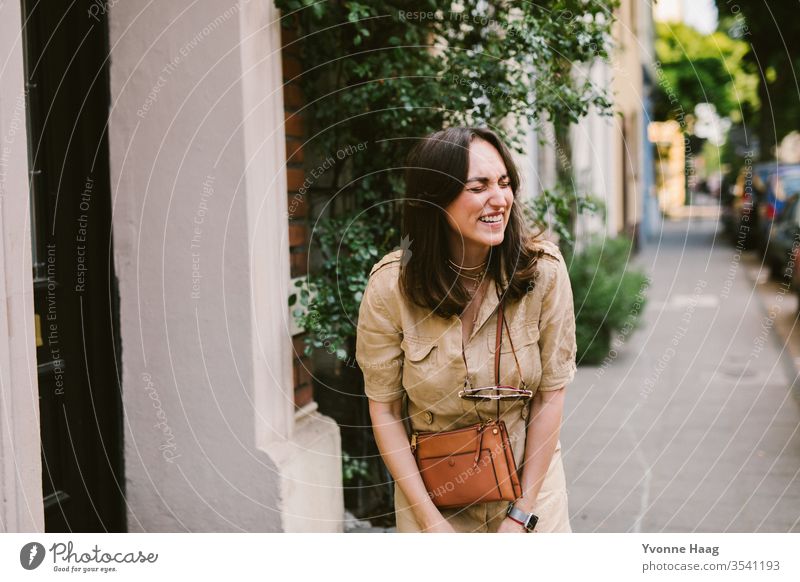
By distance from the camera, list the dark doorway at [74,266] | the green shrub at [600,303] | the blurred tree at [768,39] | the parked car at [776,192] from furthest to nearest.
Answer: the parked car at [776,192] → the green shrub at [600,303] → the blurred tree at [768,39] → the dark doorway at [74,266]

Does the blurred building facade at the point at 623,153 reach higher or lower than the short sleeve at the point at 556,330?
higher

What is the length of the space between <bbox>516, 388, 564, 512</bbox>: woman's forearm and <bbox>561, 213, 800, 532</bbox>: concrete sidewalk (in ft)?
6.58

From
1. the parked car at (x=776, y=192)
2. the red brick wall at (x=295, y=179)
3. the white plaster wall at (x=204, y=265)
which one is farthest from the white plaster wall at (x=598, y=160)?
the white plaster wall at (x=204, y=265)

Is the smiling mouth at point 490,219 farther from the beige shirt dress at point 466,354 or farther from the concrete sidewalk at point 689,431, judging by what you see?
the concrete sidewalk at point 689,431

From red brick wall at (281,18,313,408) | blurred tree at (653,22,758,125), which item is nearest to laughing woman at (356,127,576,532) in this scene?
red brick wall at (281,18,313,408)

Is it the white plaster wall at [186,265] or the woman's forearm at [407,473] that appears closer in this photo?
the woman's forearm at [407,473]

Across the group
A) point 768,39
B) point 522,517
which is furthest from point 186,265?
point 768,39

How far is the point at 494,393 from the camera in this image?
2.31 meters

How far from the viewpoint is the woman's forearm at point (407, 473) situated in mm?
2361

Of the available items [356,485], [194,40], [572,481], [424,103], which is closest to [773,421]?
[572,481]

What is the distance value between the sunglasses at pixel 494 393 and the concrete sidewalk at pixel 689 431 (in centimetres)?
215

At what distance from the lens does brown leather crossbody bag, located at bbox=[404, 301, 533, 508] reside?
229cm

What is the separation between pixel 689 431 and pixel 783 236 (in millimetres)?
7881

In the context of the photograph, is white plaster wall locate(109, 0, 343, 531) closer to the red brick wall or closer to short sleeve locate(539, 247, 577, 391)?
the red brick wall
